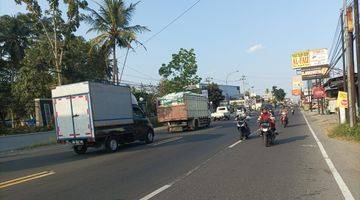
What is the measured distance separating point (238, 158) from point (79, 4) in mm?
26342

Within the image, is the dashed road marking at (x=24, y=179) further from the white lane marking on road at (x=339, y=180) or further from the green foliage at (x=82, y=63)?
the green foliage at (x=82, y=63)

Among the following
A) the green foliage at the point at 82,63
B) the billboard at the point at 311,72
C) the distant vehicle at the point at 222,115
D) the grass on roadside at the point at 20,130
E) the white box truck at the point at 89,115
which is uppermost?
the green foliage at the point at 82,63

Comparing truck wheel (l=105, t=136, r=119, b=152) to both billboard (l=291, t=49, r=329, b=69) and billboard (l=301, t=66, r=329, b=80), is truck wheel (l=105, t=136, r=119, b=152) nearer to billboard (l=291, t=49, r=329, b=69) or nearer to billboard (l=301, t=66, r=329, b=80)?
billboard (l=301, t=66, r=329, b=80)

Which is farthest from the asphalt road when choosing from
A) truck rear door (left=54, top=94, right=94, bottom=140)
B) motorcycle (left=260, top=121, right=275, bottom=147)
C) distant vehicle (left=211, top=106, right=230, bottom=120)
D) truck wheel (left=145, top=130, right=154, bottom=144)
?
distant vehicle (left=211, top=106, right=230, bottom=120)

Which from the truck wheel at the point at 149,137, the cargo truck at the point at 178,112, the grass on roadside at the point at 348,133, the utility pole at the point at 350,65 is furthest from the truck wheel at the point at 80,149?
the cargo truck at the point at 178,112

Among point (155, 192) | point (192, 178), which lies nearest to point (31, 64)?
point (192, 178)

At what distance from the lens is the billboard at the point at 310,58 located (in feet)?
319

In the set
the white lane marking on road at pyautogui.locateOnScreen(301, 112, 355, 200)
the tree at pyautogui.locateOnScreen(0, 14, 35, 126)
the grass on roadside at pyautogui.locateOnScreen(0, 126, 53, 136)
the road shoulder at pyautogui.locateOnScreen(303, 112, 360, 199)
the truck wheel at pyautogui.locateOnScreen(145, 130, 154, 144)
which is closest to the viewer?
the white lane marking on road at pyautogui.locateOnScreen(301, 112, 355, 200)

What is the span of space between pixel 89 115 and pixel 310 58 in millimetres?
83366

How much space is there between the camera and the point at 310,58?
323 ft

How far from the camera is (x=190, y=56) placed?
72.8 m

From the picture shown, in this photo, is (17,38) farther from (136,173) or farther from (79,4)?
(136,173)

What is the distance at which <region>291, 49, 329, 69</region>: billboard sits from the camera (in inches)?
3829

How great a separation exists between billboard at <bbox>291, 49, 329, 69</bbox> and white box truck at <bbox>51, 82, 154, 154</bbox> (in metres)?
79.8
